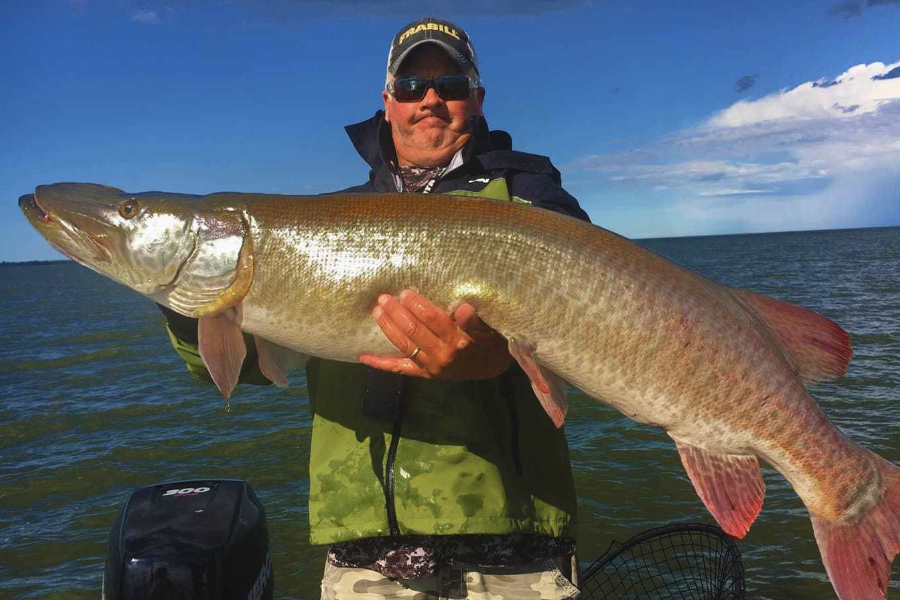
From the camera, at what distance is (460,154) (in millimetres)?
3754

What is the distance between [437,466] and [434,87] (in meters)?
2.19

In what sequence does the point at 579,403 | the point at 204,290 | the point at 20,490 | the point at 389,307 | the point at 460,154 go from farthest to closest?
the point at 579,403 < the point at 20,490 < the point at 460,154 < the point at 204,290 < the point at 389,307

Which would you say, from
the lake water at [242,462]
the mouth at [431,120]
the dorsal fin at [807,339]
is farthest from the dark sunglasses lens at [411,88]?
the lake water at [242,462]

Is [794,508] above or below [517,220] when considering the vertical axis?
below

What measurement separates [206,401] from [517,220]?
15.1 meters

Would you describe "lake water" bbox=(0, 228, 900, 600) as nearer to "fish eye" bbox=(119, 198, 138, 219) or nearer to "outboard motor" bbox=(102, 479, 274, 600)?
"outboard motor" bbox=(102, 479, 274, 600)

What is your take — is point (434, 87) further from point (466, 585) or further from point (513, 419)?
point (466, 585)

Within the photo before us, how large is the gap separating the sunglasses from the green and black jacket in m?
0.89

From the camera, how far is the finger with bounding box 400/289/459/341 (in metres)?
2.79

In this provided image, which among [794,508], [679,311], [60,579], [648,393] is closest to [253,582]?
[648,393]

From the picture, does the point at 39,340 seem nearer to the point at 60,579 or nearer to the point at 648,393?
the point at 60,579

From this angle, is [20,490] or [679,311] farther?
[20,490]

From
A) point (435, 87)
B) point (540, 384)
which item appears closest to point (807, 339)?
point (540, 384)

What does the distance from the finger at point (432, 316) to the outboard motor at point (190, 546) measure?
1.82 m
